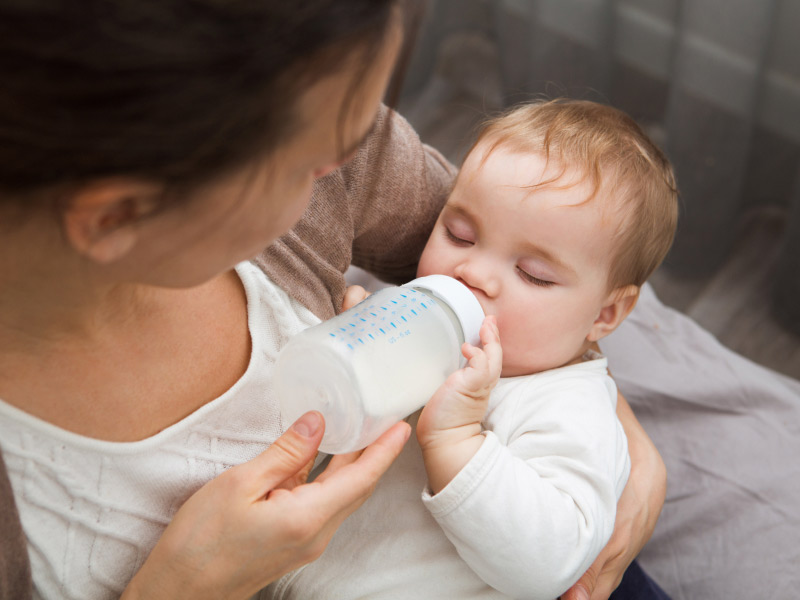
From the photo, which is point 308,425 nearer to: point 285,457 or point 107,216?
point 285,457


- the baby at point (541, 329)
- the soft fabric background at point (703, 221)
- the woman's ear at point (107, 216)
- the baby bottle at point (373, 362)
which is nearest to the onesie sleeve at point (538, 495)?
the baby at point (541, 329)

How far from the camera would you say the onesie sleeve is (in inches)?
35.5

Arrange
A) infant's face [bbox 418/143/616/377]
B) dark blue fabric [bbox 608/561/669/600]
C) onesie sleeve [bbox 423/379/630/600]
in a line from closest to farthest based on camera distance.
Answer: onesie sleeve [bbox 423/379/630/600] < infant's face [bbox 418/143/616/377] < dark blue fabric [bbox 608/561/669/600]

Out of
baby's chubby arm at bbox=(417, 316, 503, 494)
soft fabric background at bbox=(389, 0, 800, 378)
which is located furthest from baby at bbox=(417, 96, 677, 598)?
soft fabric background at bbox=(389, 0, 800, 378)

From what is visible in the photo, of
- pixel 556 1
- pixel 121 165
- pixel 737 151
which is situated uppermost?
pixel 121 165

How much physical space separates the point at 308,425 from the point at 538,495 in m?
0.30

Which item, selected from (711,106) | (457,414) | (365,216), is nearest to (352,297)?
(365,216)

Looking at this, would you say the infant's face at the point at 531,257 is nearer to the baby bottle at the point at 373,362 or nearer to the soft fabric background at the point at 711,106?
the baby bottle at the point at 373,362

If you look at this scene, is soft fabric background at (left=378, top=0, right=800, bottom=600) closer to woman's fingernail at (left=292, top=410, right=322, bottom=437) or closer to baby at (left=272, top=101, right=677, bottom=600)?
baby at (left=272, top=101, right=677, bottom=600)

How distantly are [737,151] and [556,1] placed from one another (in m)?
0.62

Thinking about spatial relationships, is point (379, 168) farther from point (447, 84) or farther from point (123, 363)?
point (447, 84)

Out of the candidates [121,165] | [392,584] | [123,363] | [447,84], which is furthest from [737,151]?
[121,165]

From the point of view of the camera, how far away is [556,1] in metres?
2.11

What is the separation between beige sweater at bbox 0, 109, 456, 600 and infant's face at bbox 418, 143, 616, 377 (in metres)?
0.10
